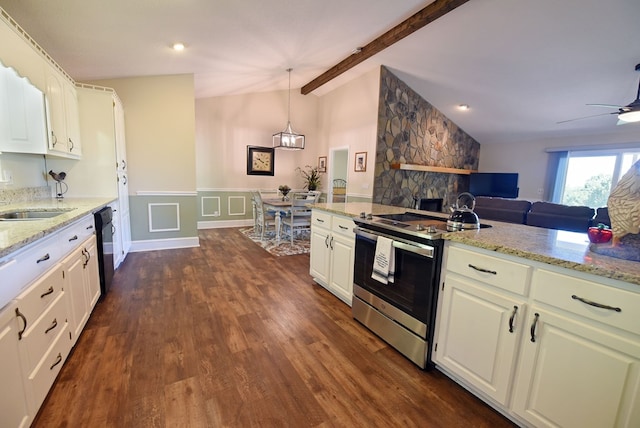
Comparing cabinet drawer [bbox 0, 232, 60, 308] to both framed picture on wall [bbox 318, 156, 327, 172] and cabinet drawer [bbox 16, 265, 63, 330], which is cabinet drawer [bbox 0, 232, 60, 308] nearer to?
cabinet drawer [bbox 16, 265, 63, 330]

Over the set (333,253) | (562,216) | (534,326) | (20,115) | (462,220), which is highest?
(20,115)

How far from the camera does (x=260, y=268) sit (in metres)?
3.72

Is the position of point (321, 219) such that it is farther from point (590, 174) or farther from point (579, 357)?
point (590, 174)

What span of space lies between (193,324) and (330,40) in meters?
3.92

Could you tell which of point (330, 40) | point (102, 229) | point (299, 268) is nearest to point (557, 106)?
point (330, 40)

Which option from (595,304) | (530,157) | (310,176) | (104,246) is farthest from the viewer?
(310,176)

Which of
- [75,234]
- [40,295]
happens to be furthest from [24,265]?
[75,234]

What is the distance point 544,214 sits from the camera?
12.6ft

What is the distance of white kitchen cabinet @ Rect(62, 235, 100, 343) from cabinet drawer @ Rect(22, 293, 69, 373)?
0.14 meters

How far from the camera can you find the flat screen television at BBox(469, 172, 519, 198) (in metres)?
6.60

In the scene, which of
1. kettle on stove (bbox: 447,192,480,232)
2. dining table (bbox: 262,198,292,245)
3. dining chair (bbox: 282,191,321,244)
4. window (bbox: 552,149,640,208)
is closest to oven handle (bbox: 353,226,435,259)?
kettle on stove (bbox: 447,192,480,232)

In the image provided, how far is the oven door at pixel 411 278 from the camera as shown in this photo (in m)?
1.74

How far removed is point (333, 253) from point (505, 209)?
10.2 feet

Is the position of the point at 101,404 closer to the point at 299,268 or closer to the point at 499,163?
the point at 299,268
